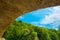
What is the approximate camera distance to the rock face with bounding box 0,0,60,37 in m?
3.12

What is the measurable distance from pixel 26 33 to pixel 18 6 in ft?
43.6

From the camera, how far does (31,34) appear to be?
16.9 m

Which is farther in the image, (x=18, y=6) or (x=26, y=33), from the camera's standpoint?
(x=26, y=33)

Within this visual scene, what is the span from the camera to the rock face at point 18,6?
123 inches

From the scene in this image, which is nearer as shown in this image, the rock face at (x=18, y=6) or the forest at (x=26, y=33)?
the rock face at (x=18, y=6)

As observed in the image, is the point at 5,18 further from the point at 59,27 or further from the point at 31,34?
the point at 59,27

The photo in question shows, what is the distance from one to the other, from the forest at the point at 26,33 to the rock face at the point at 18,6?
1160 cm

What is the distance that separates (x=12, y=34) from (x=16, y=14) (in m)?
13.0

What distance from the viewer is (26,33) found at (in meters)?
16.4

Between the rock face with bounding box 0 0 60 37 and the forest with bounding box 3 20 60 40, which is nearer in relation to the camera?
the rock face with bounding box 0 0 60 37

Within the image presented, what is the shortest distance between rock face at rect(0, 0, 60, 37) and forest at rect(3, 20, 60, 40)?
38.0 ft

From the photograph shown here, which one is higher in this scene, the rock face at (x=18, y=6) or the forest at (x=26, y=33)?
the forest at (x=26, y=33)

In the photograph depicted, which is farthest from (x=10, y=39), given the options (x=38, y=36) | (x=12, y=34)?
(x=38, y=36)

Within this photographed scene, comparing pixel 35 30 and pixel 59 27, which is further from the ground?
pixel 59 27
